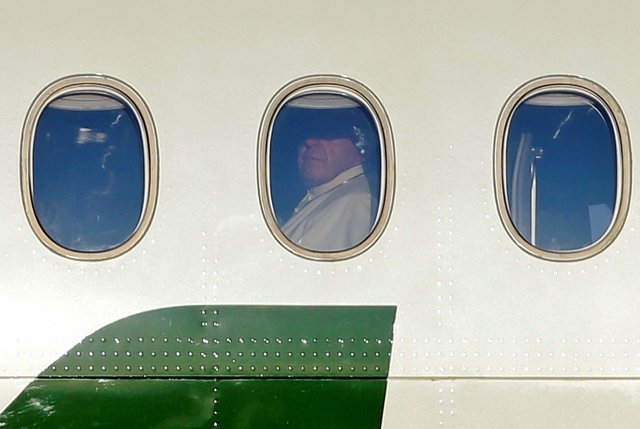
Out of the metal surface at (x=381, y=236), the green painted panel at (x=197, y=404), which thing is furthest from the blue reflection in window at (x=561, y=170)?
the green painted panel at (x=197, y=404)

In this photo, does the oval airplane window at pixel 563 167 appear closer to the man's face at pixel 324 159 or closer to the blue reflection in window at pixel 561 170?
the blue reflection in window at pixel 561 170

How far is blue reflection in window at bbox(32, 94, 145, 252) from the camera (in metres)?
4.06

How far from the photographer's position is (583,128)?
4.24 meters

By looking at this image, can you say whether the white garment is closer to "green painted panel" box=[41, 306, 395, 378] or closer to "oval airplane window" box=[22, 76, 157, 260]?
"green painted panel" box=[41, 306, 395, 378]

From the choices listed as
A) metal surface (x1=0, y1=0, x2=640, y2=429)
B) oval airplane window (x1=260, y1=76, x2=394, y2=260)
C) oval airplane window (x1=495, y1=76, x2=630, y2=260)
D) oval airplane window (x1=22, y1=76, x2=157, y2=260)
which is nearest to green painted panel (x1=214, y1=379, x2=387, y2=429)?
metal surface (x1=0, y1=0, x2=640, y2=429)

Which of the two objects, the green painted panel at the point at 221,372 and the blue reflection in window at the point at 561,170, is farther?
the blue reflection in window at the point at 561,170

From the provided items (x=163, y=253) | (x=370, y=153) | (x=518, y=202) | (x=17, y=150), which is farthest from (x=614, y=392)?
(x=17, y=150)

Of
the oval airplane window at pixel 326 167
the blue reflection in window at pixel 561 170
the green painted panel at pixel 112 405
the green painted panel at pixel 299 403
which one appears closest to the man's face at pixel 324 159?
the oval airplane window at pixel 326 167

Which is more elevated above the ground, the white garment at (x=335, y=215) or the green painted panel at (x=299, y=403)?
the white garment at (x=335, y=215)

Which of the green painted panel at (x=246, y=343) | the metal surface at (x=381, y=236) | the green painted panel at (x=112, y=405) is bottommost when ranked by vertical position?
the green painted panel at (x=112, y=405)

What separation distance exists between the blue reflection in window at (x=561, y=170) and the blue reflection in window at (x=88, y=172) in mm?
1635

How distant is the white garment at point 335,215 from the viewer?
162 inches

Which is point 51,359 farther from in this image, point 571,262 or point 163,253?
point 571,262

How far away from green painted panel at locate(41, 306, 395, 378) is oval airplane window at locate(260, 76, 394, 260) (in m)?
0.30
